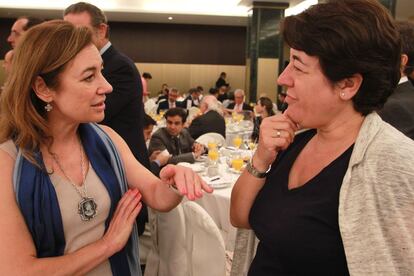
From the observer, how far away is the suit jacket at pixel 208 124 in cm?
583

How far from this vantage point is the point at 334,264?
3.94 feet

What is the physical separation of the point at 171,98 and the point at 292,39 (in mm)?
8895

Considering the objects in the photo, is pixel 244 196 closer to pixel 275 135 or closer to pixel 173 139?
pixel 275 135

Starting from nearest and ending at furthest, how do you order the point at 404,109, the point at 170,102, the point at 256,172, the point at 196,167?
the point at 256,172
the point at 404,109
the point at 196,167
the point at 170,102

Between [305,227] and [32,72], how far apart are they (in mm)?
998

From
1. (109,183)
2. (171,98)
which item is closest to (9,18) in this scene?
(171,98)

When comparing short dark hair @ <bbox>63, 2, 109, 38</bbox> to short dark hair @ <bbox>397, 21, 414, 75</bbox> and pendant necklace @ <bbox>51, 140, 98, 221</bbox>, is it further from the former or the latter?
short dark hair @ <bbox>397, 21, 414, 75</bbox>

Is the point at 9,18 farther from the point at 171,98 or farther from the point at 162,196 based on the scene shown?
the point at 162,196

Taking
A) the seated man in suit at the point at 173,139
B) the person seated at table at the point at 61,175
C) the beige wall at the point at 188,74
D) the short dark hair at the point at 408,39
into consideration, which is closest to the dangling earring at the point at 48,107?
the person seated at table at the point at 61,175

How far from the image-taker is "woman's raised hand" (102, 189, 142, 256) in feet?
4.66

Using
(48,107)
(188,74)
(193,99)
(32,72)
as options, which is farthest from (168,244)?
(188,74)

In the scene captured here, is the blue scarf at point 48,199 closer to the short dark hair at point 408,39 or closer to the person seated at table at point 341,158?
the person seated at table at point 341,158

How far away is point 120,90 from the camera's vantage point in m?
2.44

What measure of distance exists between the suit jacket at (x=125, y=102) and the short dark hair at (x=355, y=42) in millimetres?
1447
